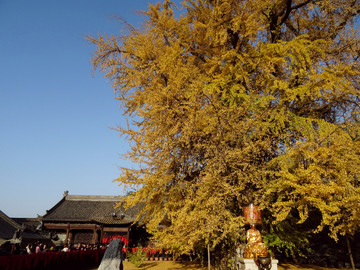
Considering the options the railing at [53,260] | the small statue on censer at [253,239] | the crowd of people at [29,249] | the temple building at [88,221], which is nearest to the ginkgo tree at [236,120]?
the small statue on censer at [253,239]

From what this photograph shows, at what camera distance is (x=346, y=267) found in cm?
1307

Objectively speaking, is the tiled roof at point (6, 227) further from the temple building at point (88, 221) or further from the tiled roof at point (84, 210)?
the tiled roof at point (84, 210)

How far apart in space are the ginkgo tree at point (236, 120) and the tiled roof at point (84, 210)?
11222 millimetres

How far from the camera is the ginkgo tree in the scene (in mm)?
6512

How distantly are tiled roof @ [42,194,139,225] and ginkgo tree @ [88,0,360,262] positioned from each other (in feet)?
36.8

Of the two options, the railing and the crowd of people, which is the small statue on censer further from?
the crowd of people

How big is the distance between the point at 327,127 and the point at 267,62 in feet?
9.21

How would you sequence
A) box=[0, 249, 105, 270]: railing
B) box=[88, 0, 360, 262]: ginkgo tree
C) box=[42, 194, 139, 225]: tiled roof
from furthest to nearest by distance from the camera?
box=[42, 194, 139, 225]: tiled roof < box=[0, 249, 105, 270]: railing < box=[88, 0, 360, 262]: ginkgo tree

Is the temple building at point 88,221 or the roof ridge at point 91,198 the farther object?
the roof ridge at point 91,198

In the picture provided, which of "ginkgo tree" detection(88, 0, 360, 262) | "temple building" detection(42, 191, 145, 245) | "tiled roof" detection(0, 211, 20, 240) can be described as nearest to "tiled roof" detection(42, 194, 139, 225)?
"temple building" detection(42, 191, 145, 245)

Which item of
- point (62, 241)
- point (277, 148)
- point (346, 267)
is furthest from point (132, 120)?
point (62, 241)

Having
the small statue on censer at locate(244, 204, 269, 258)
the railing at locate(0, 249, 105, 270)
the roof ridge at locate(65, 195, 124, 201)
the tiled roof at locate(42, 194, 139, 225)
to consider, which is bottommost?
the railing at locate(0, 249, 105, 270)

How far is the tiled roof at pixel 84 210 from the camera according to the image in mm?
21000

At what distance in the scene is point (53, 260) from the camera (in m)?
10.2
